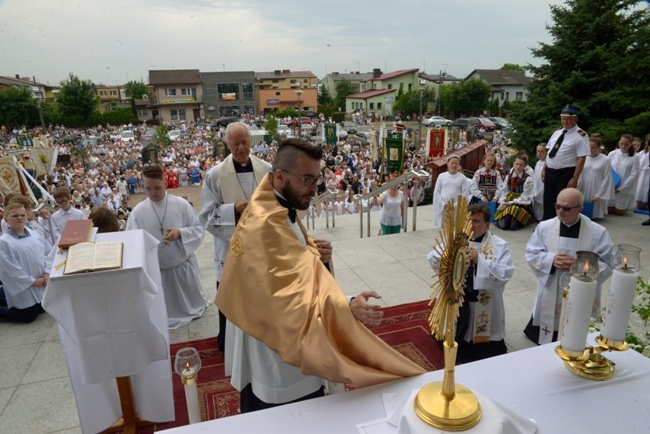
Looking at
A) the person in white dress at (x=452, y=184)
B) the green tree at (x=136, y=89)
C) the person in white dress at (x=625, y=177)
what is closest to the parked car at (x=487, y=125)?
the person in white dress at (x=625, y=177)

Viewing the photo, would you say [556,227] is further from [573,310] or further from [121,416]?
[121,416]

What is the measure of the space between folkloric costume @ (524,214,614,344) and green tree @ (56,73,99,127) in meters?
55.6

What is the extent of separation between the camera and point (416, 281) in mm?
6020

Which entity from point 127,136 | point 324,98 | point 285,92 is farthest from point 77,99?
point 324,98

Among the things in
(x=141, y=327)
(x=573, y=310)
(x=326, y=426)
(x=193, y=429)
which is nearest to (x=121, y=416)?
(x=141, y=327)

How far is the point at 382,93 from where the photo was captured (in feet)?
217

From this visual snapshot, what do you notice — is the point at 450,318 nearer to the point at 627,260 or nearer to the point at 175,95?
the point at 627,260

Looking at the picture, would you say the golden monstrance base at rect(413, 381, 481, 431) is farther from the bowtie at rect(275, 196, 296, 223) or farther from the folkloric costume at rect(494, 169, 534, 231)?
the folkloric costume at rect(494, 169, 534, 231)

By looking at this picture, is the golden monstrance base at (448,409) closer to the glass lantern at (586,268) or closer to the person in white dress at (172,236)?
the glass lantern at (586,268)

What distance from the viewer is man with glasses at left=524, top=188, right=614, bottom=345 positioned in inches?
149

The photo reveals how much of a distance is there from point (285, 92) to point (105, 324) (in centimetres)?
6934

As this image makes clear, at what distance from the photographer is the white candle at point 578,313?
1.77 m

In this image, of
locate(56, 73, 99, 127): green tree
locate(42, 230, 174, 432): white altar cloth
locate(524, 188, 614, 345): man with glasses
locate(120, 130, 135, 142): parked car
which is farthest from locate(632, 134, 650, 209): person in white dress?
locate(56, 73, 99, 127): green tree

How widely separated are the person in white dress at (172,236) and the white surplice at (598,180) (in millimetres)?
7156
